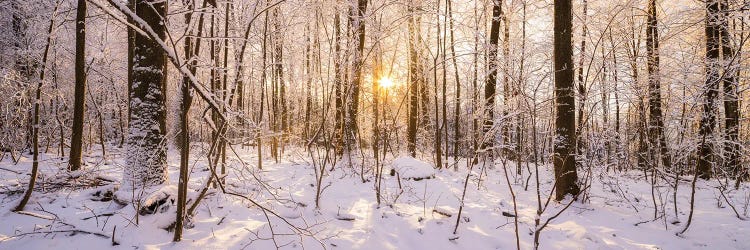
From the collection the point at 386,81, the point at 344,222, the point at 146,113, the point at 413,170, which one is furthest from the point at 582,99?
the point at 146,113

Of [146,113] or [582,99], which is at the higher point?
[582,99]

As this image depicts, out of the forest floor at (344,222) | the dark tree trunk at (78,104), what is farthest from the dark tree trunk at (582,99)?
the dark tree trunk at (78,104)

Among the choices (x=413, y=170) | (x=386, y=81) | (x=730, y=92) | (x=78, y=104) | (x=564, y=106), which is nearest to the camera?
(x=564, y=106)

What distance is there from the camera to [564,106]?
6.01 meters

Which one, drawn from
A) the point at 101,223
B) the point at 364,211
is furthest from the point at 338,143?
the point at 101,223

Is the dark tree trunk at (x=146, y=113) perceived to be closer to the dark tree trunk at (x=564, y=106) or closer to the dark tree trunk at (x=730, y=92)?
the dark tree trunk at (x=564, y=106)

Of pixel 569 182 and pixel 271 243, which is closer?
pixel 271 243

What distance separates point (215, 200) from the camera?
16.1ft

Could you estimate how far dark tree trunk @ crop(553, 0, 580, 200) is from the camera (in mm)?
5926

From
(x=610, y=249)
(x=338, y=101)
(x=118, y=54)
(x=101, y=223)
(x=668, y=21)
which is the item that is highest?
(x=118, y=54)

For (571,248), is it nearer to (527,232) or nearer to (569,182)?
(527,232)

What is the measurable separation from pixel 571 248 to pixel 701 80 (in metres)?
6.50

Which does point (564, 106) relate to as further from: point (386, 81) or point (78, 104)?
point (78, 104)

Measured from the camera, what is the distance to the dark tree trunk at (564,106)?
5926 millimetres
